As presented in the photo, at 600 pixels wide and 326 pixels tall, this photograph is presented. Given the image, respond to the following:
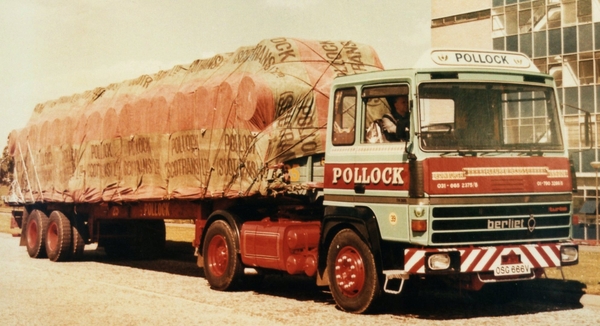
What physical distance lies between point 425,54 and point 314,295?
4.55 m

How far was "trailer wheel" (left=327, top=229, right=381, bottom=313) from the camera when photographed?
1015cm

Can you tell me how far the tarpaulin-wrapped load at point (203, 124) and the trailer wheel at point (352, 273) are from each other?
1.76 metres

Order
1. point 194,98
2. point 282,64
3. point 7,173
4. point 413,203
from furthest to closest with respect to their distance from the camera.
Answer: point 7,173 → point 194,98 → point 282,64 → point 413,203

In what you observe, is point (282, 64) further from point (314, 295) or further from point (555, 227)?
point (555, 227)

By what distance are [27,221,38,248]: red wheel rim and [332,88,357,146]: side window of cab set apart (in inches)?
477

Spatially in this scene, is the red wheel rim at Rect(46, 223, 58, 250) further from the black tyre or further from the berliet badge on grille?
the berliet badge on grille

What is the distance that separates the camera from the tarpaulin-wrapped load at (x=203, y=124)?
12.5m

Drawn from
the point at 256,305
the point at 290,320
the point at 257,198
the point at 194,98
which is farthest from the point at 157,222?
the point at 290,320

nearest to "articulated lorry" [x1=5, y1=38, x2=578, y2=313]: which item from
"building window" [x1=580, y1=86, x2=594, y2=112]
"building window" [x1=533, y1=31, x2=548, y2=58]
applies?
"building window" [x1=580, y1=86, x2=594, y2=112]

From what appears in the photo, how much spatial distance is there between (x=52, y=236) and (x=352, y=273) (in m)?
11.5

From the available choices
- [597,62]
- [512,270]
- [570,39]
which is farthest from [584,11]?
[512,270]


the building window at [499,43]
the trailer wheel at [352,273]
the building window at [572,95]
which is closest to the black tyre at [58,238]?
the trailer wheel at [352,273]

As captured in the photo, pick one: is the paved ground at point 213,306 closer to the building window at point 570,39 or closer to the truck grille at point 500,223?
the truck grille at point 500,223

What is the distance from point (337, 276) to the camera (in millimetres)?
10773
